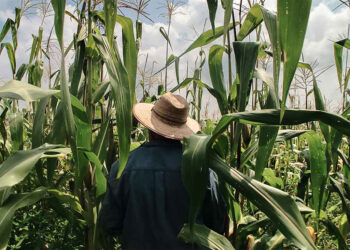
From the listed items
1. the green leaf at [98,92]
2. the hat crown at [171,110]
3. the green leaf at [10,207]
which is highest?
the green leaf at [98,92]

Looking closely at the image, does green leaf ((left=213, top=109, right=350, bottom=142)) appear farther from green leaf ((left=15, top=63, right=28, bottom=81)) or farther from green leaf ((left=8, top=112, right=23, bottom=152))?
green leaf ((left=15, top=63, right=28, bottom=81))

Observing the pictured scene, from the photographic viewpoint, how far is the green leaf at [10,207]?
125 cm

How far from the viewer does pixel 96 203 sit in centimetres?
156

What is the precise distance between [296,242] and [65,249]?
117 centimetres

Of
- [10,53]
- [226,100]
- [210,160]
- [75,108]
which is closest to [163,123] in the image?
[226,100]

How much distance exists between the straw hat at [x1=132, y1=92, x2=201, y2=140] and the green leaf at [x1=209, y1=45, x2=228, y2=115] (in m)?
0.16

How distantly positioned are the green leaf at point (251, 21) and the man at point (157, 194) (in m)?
0.36

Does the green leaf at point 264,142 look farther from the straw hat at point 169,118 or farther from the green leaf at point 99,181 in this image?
the green leaf at point 99,181

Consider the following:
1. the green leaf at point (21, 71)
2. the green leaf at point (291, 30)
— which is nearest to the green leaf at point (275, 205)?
the green leaf at point (291, 30)

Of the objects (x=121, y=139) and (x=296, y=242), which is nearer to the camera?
(x=296, y=242)

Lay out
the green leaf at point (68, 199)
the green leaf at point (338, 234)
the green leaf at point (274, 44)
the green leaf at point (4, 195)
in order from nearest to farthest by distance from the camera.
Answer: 1. the green leaf at point (274, 44)
2. the green leaf at point (4, 195)
3. the green leaf at point (68, 199)
4. the green leaf at point (338, 234)

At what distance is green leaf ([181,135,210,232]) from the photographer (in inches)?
39.5

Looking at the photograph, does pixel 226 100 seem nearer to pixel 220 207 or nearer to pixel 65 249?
pixel 220 207

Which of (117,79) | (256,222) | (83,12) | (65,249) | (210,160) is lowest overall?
(65,249)
